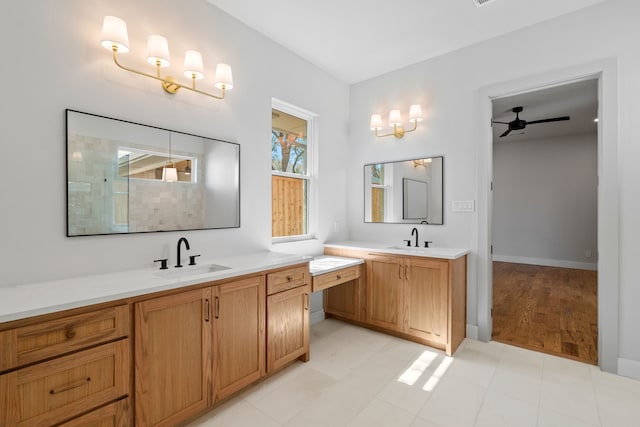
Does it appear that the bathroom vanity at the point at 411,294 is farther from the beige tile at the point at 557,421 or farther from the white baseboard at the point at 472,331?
the beige tile at the point at 557,421

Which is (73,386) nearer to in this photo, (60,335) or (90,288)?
(60,335)

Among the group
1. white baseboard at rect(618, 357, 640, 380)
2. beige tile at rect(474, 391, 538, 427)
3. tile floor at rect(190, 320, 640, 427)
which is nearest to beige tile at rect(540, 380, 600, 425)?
tile floor at rect(190, 320, 640, 427)

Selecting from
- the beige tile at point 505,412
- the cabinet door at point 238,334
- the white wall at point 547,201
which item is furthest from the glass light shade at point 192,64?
the white wall at point 547,201

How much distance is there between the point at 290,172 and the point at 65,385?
244 cm

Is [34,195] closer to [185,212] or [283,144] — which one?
[185,212]

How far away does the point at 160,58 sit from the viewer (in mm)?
1961

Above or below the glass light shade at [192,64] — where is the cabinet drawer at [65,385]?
below

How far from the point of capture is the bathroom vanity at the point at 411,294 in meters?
2.69

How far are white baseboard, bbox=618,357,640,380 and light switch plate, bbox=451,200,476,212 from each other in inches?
61.5

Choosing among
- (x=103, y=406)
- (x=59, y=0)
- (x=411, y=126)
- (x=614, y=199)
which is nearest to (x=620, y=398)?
(x=614, y=199)

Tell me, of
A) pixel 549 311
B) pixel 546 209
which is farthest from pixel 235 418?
pixel 546 209

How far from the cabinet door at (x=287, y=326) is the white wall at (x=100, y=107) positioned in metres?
0.64

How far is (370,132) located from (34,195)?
3.18 meters

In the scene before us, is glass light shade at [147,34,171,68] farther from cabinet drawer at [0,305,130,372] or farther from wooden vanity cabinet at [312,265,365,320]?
wooden vanity cabinet at [312,265,365,320]
